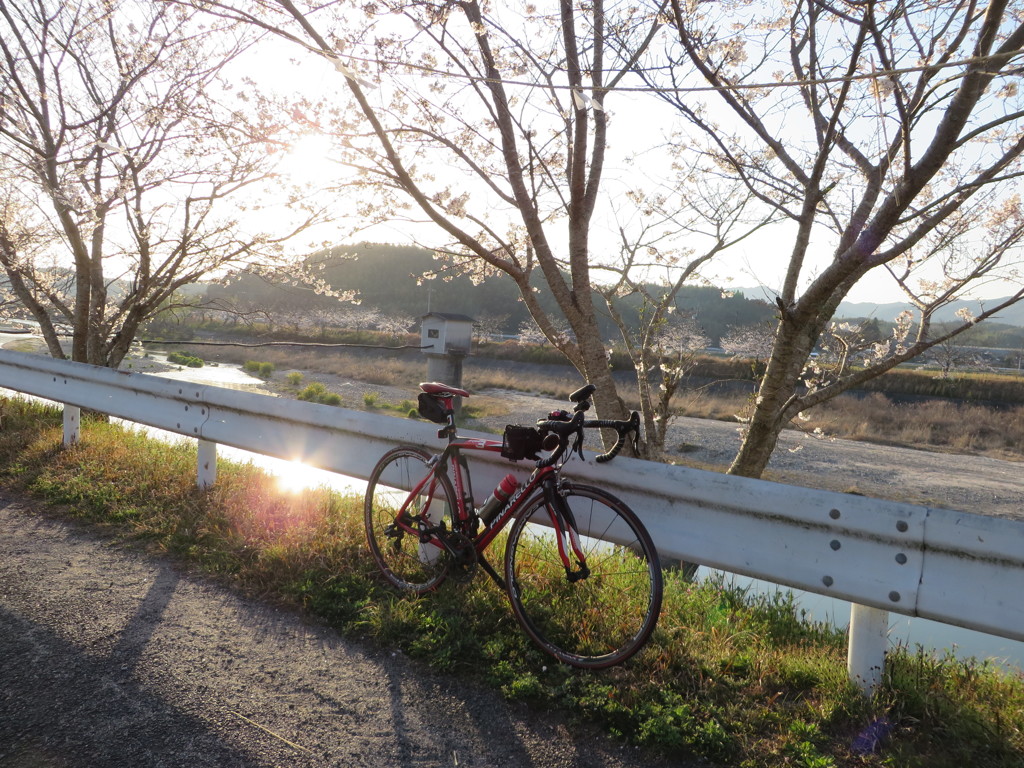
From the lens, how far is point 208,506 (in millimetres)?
4711

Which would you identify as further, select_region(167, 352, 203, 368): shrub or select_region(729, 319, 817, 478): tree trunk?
select_region(167, 352, 203, 368): shrub

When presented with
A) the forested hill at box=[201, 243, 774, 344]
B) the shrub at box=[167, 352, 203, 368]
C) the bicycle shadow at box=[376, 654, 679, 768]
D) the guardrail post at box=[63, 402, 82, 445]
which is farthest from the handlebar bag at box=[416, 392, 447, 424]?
the forested hill at box=[201, 243, 774, 344]

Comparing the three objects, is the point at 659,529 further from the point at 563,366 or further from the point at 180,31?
the point at 563,366

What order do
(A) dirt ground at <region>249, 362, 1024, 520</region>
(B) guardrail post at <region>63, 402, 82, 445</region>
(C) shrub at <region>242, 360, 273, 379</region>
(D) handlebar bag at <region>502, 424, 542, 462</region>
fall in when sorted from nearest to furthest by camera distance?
(D) handlebar bag at <region>502, 424, 542, 462</region> → (B) guardrail post at <region>63, 402, 82, 445</region> → (A) dirt ground at <region>249, 362, 1024, 520</region> → (C) shrub at <region>242, 360, 273, 379</region>

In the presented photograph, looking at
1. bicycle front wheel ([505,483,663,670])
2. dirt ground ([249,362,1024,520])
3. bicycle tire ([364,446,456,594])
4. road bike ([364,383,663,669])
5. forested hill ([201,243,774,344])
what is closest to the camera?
bicycle front wheel ([505,483,663,670])

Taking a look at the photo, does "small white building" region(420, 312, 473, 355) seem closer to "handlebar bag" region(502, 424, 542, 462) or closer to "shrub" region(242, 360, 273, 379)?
"handlebar bag" region(502, 424, 542, 462)

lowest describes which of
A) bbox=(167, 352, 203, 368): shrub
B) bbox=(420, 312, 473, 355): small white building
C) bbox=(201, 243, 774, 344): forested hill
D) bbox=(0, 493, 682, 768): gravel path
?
bbox=(167, 352, 203, 368): shrub

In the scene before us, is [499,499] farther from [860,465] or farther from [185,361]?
[185,361]

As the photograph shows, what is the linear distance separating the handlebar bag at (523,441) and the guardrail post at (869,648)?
1.48 m

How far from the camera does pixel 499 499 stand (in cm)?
336

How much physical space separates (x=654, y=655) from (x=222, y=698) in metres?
1.75

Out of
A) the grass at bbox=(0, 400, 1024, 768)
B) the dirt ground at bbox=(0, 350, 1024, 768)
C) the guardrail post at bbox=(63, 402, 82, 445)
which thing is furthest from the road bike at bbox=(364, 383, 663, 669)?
the guardrail post at bbox=(63, 402, 82, 445)

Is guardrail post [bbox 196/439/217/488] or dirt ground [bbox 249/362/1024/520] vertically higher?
guardrail post [bbox 196/439/217/488]

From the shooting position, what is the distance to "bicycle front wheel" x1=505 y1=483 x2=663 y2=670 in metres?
2.85
